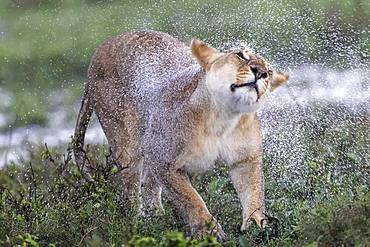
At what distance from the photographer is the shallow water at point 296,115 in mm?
8422

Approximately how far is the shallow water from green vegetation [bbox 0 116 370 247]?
194 millimetres

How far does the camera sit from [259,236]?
6.54 meters

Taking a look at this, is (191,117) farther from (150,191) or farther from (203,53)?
(150,191)

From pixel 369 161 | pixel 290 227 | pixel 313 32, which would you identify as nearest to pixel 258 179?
pixel 290 227

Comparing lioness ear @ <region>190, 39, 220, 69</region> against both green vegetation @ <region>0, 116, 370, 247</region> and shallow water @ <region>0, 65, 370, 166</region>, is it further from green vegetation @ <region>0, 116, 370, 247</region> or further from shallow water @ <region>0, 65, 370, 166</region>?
shallow water @ <region>0, 65, 370, 166</region>

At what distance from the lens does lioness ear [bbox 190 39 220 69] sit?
6953mm

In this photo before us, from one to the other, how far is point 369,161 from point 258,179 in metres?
1.27

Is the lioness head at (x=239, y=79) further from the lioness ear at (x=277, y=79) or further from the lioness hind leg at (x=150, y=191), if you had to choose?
the lioness hind leg at (x=150, y=191)

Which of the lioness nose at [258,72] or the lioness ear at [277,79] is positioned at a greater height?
the lioness nose at [258,72]

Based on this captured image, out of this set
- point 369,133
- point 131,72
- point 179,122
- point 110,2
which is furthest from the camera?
point 110,2

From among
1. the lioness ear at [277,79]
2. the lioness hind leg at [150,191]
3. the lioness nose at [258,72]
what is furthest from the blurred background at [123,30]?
the lioness nose at [258,72]

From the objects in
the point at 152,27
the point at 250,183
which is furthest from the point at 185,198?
the point at 152,27

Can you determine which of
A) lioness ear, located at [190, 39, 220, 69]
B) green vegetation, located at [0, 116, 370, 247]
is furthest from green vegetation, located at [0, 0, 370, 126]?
lioness ear, located at [190, 39, 220, 69]

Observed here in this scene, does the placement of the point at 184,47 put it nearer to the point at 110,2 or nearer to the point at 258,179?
the point at 258,179
